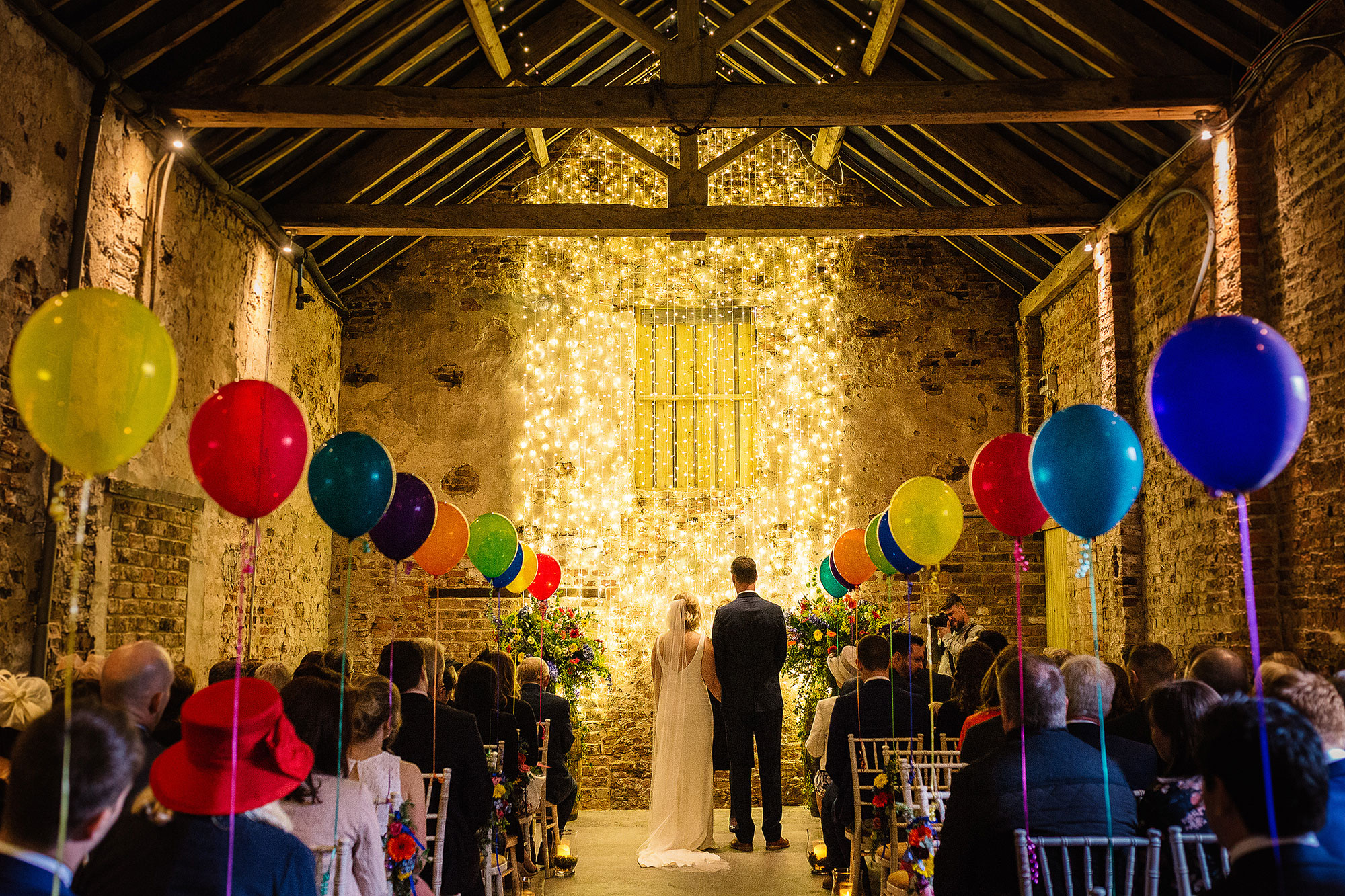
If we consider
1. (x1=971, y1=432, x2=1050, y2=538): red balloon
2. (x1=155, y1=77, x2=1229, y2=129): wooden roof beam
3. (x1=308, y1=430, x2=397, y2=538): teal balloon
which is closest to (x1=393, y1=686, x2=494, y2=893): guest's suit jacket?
(x1=308, y1=430, x2=397, y2=538): teal balloon

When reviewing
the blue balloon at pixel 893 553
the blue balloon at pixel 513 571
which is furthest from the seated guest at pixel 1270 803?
the blue balloon at pixel 513 571

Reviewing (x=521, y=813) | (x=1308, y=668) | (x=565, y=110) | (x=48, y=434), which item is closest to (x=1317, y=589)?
(x=1308, y=668)

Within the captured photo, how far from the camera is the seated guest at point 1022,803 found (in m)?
2.78

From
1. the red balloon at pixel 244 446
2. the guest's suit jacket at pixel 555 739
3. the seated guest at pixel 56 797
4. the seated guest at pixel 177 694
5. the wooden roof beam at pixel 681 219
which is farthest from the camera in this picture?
the wooden roof beam at pixel 681 219

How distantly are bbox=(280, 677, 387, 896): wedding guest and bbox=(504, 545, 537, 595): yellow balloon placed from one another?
5245 millimetres

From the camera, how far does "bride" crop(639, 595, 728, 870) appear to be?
6809mm

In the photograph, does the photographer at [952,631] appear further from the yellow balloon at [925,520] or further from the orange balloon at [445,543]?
the orange balloon at [445,543]

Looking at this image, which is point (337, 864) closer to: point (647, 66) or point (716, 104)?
point (716, 104)

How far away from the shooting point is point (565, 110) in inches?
241

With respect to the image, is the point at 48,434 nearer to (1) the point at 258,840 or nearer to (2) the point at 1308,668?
(1) the point at 258,840

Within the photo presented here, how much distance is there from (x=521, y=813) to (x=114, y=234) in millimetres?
3730

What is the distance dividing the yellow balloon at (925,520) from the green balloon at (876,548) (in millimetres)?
797

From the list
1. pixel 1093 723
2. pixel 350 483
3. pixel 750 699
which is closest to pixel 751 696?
pixel 750 699

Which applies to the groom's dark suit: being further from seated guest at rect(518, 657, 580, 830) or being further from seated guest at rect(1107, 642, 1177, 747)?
seated guest at rect(1107, 642, 1177, 747)
